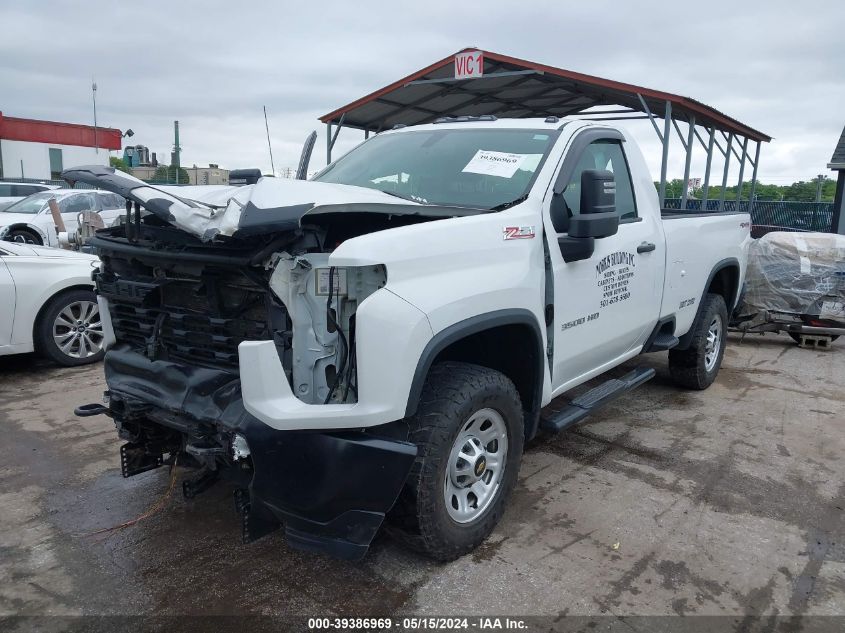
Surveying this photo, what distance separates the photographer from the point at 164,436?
3404mm

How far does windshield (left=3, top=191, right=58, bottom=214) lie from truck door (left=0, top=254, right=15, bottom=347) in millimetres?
10815

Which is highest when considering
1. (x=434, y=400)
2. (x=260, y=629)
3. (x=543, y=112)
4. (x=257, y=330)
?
(x=543, y=112)

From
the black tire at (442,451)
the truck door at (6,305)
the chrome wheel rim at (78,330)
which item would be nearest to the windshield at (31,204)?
the chrome wheel rim at (78,330)

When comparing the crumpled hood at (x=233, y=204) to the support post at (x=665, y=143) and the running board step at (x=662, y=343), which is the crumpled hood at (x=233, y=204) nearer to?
the running board step at (x=662, y=343)

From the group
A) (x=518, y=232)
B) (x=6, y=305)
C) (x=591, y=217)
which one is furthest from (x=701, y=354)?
(x=6, y=305)

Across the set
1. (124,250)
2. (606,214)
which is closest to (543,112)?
(606,214)

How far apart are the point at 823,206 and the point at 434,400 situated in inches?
821

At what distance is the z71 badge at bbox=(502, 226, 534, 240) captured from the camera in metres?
3.24

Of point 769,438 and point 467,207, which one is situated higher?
point 467,207

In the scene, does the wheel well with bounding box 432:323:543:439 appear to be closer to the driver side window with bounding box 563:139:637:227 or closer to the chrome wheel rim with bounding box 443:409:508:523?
the chrome wheel rim with bounding box 443:409:508:523

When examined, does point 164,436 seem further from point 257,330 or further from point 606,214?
point 606,214

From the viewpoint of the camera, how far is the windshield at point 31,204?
15.5m

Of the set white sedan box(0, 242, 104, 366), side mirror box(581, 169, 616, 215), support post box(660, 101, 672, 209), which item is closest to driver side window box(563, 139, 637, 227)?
side mirror box(581, 169, 616, 215)

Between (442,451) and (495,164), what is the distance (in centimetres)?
173
